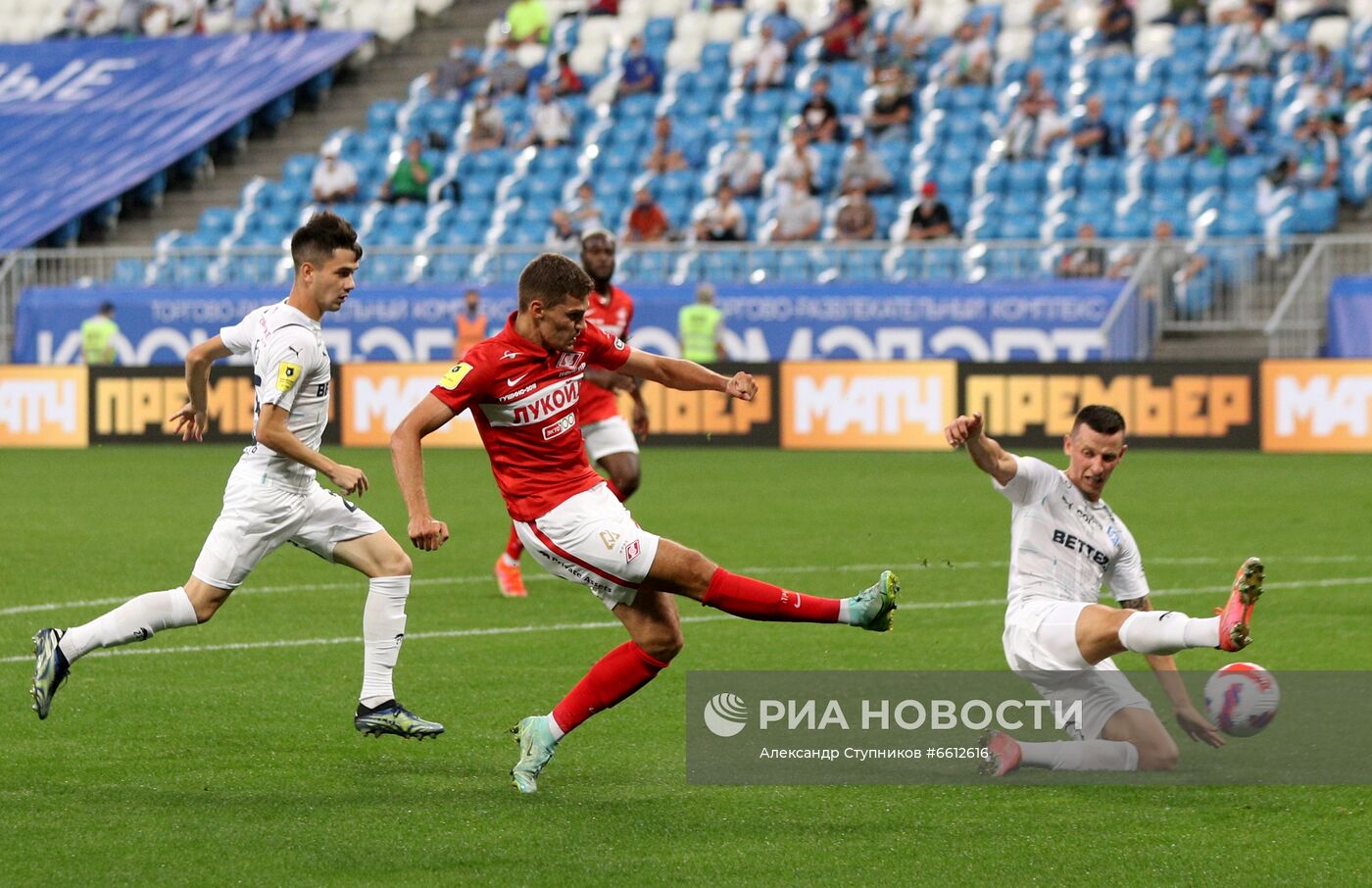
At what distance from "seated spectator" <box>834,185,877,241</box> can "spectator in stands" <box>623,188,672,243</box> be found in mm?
2408

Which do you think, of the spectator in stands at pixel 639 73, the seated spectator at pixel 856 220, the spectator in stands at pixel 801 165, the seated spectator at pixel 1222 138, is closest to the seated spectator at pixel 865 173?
the spectator in stands at pixel 801 165

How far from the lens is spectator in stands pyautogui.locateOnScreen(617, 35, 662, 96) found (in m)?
30.9

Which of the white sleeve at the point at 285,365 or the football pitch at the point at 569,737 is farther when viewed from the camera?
the white sleeve at the point at 285,365

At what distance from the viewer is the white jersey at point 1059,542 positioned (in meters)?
7.34

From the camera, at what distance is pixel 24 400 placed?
26969 millimetres

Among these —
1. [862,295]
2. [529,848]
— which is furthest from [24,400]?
[529,848]

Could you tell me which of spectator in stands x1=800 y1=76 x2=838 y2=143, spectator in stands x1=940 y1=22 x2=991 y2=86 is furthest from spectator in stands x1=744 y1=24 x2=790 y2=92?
spectator in stands x1=940 y1=22 x2=991 y2=86

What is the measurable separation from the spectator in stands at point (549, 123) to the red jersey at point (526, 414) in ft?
78.7

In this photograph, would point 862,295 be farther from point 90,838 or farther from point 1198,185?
point 90,838

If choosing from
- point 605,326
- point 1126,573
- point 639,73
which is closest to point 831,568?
point 605,326

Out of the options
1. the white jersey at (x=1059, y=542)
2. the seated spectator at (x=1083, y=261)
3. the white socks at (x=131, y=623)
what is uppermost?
the seated spectator at (x=1083, y=261)

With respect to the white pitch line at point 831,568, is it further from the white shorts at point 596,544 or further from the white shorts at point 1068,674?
the white shorts at point 596,544

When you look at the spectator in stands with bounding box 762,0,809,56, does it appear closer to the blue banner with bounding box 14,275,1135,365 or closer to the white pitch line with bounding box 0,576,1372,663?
the blue banner with bounding box 14,275,1135,365

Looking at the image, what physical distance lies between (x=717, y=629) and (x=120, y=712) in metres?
3.50
